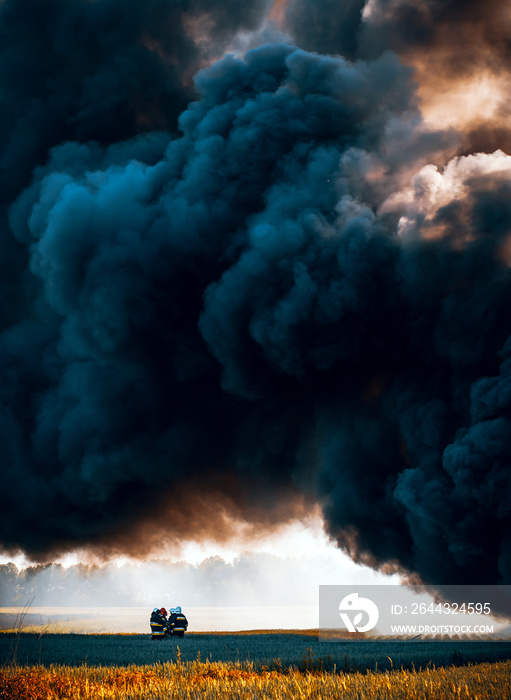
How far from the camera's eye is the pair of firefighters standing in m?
33.0

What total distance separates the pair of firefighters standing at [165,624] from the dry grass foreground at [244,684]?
16.3 metres

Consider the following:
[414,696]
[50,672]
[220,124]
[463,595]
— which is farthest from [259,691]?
[220,124]

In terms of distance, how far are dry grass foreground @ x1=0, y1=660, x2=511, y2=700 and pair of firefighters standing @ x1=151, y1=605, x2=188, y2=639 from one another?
16.3 meters

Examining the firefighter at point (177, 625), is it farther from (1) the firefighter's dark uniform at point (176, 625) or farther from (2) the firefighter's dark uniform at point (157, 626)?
(2) the firefighter's dark uniform at point (157, 626)

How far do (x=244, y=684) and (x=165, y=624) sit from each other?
2170 centimetres

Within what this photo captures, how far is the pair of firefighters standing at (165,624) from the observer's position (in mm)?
32950

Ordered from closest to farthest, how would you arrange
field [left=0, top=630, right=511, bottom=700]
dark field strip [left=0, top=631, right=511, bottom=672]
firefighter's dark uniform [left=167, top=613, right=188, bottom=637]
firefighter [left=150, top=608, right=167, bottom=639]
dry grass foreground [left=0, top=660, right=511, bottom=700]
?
dry grass foreground [left=0, top=660, right=511, bottom=700] → field [left=0, top=630, right=511, bottom=700] → dark field strip [left=0, top=631, right=511, bottom=672] → firefighter [left=150, top=608, right=167, bottom=639] → firefighter's dark uniform [left=167, top=613, right=188, bottom=637]

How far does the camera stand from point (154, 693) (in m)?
13.2

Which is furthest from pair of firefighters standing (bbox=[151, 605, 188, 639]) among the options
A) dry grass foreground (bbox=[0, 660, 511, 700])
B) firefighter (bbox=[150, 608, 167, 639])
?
dry grass foreground (bbox=[0, 660, 511, 700])

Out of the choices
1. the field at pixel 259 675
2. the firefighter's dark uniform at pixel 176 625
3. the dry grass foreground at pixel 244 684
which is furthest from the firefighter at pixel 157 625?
the dry grass foreground at pixel 244 684

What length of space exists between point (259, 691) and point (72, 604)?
154 metres

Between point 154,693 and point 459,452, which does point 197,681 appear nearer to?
point 154,693

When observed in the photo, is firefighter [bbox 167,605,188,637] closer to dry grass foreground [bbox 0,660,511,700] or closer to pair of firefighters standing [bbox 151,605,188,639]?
pair of firefighters standing [bbox 151,605,188,639]

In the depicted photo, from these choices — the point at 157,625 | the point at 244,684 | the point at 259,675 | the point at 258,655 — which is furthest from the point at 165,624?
the point at 244,684
